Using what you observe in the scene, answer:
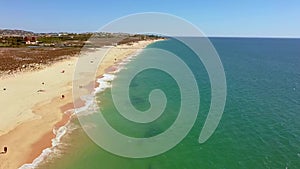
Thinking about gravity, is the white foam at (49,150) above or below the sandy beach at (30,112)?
below

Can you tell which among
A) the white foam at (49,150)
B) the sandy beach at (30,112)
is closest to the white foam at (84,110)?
the white foam at (49,150)

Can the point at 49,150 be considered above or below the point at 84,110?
below

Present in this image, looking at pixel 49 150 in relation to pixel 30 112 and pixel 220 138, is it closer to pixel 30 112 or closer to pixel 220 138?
pixel 30 112

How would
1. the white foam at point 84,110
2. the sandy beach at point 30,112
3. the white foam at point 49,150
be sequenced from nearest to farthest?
the white foam at point 49,150 < the white foam at point 84,110 < the sandy beach at point 30,112

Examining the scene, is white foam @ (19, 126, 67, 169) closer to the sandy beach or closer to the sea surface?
the sandy beach

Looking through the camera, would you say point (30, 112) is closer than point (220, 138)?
No

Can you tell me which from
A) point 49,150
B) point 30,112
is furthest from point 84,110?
point 49,150

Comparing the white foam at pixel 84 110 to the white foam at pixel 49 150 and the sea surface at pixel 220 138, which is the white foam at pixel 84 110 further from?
the sea surface at pixel 220 138

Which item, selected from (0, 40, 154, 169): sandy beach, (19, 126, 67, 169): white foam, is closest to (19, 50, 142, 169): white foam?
(19, 126, 67, 169): white foam

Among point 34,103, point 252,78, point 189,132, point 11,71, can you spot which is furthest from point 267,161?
point 11,71
